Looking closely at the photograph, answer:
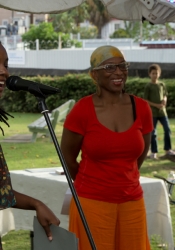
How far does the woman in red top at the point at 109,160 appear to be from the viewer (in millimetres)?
4039

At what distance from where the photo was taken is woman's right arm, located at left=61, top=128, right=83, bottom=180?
4227 millimetres

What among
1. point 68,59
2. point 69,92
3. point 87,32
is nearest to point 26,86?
point 69,92

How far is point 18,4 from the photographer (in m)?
3.93

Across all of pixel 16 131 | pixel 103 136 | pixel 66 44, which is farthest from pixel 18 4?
pixel 66 44

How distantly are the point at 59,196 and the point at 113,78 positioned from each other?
2.11m

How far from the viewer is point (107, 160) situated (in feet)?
13.3

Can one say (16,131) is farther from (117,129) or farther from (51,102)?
(117,129)

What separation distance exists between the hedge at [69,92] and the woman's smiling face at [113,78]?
683 inches

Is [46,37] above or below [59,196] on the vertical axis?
below

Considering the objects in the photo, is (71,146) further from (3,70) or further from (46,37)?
(46,37)

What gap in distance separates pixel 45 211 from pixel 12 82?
64 cm

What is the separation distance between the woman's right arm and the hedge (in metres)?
17.3

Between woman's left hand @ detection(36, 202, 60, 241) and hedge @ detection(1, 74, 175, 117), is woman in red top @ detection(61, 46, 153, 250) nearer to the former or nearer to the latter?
woman's left hand @ detection(36, 202, 60, 241)

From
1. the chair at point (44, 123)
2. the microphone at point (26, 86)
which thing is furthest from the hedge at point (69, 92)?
the microphone at point (26, 86)
